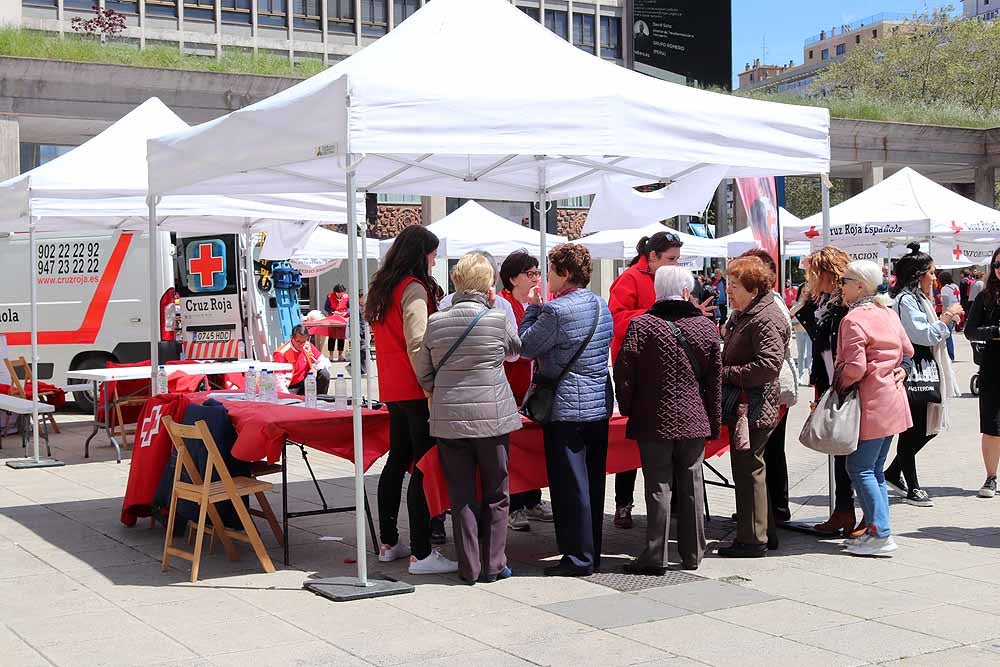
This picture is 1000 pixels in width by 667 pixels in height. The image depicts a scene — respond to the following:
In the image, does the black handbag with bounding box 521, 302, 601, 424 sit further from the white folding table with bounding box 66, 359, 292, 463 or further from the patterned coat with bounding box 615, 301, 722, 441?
the white folding table with bounding box 66, 359, 292, 463

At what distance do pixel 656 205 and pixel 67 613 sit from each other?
19.2 feet

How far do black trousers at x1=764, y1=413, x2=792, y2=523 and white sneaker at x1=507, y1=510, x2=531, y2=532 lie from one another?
62.4 inches

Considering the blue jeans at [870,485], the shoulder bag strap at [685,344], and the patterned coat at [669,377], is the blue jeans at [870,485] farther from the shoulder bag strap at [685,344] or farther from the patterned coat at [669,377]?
the shoulder bag strap at [685,344]

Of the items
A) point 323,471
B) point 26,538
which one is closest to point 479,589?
point 26,538

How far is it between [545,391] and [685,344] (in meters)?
0.80

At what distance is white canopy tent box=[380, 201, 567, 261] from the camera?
1922 centimetres

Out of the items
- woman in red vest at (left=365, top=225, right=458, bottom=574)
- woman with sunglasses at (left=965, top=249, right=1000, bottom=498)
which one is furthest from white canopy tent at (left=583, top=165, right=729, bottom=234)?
woman in red vest at (left=365, top=225, right=458, bottom=574)

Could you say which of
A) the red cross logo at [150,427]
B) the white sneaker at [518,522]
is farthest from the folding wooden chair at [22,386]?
the white sneaker at [518,522]

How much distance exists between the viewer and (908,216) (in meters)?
17.0

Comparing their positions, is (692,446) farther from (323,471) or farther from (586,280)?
(323,471)

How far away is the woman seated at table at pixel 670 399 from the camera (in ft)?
21.4

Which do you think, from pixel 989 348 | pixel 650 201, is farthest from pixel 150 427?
pixel 989 348

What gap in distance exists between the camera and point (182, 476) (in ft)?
25.1

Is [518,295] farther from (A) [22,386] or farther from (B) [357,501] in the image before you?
(A) [22,386]
